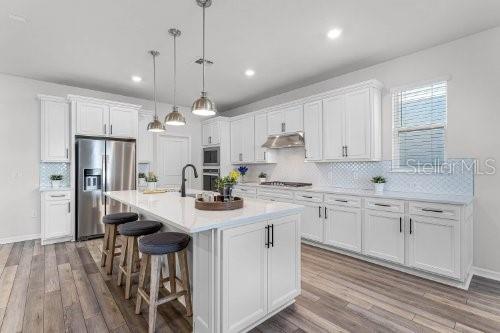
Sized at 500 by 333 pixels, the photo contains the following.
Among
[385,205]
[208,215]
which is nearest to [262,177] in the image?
[385,205]

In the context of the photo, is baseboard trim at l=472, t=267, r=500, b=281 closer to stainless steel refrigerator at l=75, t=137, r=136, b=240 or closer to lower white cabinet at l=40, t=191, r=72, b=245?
stainless steel refrigerator at l=75, t=137, r=136, b=240

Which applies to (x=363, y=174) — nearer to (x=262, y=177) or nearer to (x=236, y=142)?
(x=262, y=177)

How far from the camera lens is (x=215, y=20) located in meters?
2.79

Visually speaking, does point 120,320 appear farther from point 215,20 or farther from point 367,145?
point 367,145

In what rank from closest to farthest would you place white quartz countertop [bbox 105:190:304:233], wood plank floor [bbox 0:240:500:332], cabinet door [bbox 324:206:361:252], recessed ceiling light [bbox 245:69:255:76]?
white quartz countertop [bbox 105:190:304:233], wood plank floor [bbox 0:240:500:332], cabinet door [bbox 324:206:361:252], recessed ceiling light [bbox 245:69:255:76]

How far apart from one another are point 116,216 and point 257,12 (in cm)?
283

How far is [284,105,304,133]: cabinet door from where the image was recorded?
4.61 metres

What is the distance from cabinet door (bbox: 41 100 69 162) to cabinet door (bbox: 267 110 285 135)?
375 cm

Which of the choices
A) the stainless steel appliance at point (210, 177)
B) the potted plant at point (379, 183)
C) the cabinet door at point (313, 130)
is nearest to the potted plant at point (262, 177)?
the stainless steel appliance at point (210, 177)

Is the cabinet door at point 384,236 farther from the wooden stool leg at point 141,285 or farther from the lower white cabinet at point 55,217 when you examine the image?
the lower white cabinet at point 55,217

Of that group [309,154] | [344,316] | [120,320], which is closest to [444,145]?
[309,154]

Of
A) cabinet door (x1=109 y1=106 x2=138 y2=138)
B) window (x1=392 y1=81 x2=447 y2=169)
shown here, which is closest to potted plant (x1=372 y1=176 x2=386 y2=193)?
window (x1=392 y1=81 x2=447 y2=169)

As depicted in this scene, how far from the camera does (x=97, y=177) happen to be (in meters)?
4.63

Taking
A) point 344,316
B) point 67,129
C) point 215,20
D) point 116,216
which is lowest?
point 344,316
